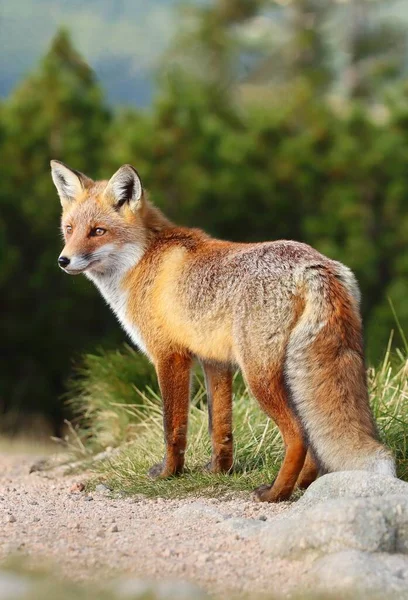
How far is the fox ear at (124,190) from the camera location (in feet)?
21.5

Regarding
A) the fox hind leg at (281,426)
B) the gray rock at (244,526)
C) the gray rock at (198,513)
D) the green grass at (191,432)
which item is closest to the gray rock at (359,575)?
the gray rock at (244,526)

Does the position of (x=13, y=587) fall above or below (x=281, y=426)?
below

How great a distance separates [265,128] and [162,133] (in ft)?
7.90

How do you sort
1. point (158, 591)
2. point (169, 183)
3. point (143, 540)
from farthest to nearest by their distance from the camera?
point (169, 183), point (143, 540), point (158, 591)

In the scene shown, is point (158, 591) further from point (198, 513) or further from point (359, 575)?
point (198, 513)

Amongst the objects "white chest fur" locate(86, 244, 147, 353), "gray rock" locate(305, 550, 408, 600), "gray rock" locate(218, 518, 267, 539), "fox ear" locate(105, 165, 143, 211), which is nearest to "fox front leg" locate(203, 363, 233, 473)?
"white chest fur" locate(86, 244, 147, 353)

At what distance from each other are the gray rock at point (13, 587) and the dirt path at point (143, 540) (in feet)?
0.88

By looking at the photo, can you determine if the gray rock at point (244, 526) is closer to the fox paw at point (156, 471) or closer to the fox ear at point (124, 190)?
the fox paw at point (156, 471)

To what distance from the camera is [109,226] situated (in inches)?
257

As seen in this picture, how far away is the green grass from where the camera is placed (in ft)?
20.2

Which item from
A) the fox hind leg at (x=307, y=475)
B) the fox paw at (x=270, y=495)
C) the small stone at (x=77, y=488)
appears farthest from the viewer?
the small stone at (x=77, y=488)

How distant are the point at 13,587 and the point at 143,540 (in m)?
1.04

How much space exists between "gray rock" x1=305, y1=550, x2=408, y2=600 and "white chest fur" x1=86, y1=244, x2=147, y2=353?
2786 mm

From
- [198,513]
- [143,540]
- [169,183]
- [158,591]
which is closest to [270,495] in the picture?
[198,513]
